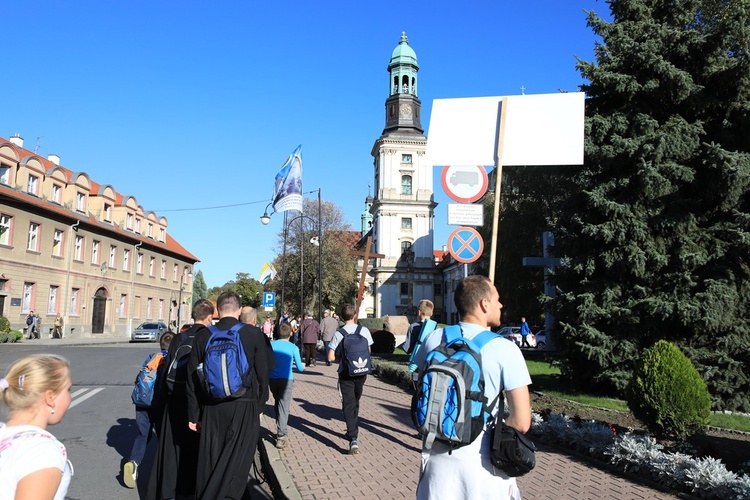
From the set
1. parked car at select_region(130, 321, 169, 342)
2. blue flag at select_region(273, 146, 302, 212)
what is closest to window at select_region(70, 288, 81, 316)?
parked car at select_region(130, 321, 169, 342)

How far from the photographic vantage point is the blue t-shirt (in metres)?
7.97

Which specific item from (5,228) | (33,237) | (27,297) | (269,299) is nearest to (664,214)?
(269,299)

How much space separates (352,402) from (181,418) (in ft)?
8.68

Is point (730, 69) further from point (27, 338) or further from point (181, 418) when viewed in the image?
point (27, 338)

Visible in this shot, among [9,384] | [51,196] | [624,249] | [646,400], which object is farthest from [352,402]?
[51,196]

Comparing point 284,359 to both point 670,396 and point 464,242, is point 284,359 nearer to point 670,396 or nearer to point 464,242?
point 464,242

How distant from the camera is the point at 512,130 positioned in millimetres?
5918

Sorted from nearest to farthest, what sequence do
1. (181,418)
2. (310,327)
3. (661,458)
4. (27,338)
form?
1. (181,418)
2. (661,458)
3. (310,327)
4. (27,338)

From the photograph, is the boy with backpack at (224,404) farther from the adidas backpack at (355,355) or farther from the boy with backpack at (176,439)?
the adidas backpack at (355,355)

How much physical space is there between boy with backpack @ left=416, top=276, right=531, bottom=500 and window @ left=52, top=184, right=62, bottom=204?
148 ft

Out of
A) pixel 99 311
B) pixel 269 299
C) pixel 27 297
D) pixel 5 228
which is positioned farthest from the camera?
pixel 99 311

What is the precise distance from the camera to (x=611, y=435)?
7422 millimetres

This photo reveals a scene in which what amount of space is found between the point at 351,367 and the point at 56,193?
1630 inches

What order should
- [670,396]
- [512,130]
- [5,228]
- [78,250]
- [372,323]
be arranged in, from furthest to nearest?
[78,250] → [372,323] → [5,228] → [670,396] → [512,130]
